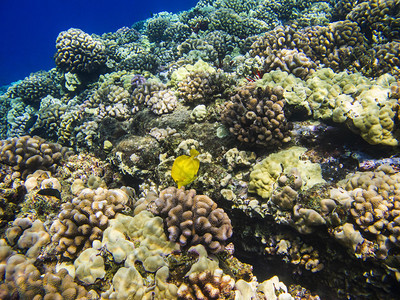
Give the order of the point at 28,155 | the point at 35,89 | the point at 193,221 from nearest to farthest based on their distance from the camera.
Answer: the point at 193,221 → the point at 28,155 → the point at 35,89

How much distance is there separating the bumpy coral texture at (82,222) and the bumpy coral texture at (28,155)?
2.74 metres

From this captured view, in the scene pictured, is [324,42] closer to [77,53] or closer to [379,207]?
[379,207]

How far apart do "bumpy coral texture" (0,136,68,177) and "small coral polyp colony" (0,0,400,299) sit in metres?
0.03

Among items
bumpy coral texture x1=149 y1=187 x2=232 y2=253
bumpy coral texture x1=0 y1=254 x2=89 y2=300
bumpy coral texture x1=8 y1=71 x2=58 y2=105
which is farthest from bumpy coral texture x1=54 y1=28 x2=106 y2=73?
bumpy coral texture x1=149 y1=187 x2=232 y2=253

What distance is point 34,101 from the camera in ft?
36.9

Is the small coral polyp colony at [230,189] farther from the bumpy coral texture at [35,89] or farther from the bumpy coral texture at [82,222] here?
the bumpy coral texture at [35,89]

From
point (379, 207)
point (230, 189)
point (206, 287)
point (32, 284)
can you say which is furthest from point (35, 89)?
point (379, 207)

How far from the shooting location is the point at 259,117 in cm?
357

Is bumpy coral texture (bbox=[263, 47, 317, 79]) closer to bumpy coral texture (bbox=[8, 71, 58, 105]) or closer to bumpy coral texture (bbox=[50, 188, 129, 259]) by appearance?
bumpy coral texture (bbox=[50, 188, 129, 259])

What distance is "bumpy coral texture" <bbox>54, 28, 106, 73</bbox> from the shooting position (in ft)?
27.9

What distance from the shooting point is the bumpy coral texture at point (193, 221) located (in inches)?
107

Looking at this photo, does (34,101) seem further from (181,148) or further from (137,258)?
(137,258)

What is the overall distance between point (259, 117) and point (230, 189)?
4.51ft

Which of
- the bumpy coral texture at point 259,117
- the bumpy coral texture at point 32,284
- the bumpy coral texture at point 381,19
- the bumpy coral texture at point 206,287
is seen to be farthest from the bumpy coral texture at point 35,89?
the bumpy coral texture at point 381,19
